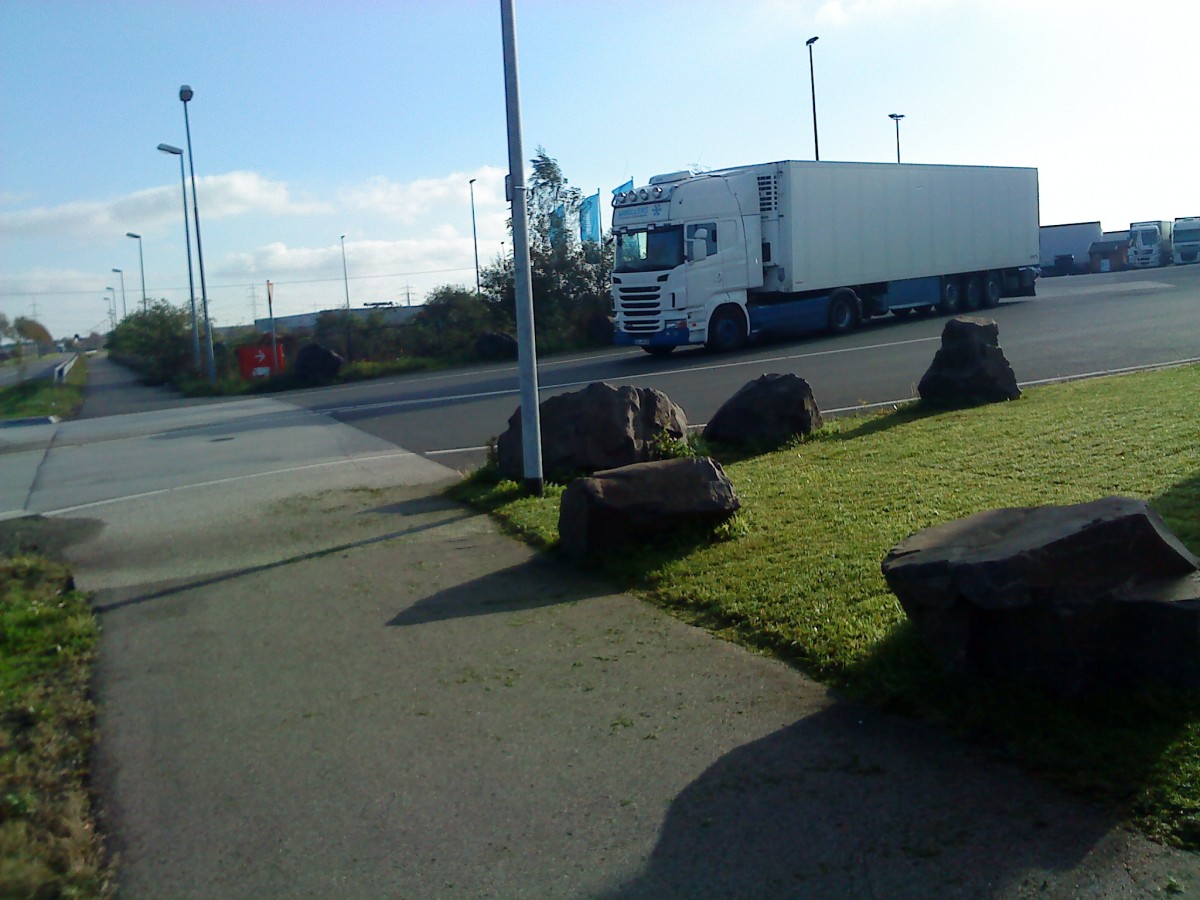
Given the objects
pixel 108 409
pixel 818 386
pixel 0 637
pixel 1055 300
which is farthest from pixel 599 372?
pixel 0 637

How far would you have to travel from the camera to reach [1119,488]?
8.11m

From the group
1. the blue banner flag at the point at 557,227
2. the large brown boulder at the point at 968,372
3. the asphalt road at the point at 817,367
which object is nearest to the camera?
the large brown boulder at the point at 968,372

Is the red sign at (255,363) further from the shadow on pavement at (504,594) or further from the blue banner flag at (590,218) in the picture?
the shadow on pavement at (504,594)

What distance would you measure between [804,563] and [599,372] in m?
19.4

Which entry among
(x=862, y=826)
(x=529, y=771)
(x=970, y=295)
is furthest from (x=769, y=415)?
(x=970, y=295)

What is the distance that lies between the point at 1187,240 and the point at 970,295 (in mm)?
31081

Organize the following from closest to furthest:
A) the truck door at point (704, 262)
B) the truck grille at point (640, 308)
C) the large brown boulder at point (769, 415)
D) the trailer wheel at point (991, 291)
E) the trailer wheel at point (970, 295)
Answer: the large brown boulder at point (769, 415) < the truck door at point (704, 262) < the truck grille at point (640, 308) < the trailer wheel at point (970, 295) < the trailer wheel at point (991, 291)

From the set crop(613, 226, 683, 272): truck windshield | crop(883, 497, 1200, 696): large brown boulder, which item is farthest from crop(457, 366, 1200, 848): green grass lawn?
crop(613, 226, 683, 272): truck windshield

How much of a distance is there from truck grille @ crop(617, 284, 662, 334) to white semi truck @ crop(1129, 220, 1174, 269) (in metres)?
43.0

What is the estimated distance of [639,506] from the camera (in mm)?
8422

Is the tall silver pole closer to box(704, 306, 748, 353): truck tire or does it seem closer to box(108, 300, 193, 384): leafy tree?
box(704, 306, 748, 353): truck tire

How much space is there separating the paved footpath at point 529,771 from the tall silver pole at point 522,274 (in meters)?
3.15

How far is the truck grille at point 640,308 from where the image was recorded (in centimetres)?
2775

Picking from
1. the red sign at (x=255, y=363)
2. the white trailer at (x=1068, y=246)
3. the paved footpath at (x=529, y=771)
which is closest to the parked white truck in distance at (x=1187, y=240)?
the white trailer at (x=1068, y=246)
